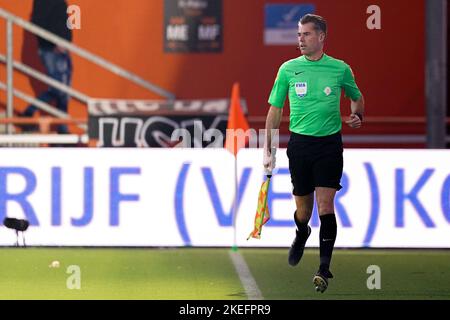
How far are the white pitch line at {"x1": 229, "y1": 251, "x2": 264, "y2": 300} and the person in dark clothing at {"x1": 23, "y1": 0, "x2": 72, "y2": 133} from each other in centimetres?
717

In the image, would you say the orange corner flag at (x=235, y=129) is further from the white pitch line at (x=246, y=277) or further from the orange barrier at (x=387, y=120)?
the orange barrier at (x=387, y=120)

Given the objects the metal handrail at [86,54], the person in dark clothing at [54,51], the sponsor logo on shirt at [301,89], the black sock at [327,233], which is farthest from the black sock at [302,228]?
the person in dark clothing at [54,51]

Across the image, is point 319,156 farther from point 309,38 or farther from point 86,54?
point 86,54

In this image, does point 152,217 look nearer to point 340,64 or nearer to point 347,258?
point 347,258

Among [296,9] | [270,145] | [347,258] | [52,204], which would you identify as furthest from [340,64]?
[296,9]

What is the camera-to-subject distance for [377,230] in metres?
13.8

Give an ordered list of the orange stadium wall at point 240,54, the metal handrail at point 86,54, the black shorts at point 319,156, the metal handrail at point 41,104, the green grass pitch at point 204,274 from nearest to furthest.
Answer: the black shorts at point 319,156
the green grass pitch at point 204,274
the metal handrail at point 86,54
the metal handrail at point 41,104
the orange stadium wall at point 240,54

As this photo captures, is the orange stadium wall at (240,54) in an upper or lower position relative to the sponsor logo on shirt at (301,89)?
upper

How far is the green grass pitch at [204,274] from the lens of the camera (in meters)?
10.6

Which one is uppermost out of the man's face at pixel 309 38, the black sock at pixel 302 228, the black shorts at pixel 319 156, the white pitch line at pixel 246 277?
the man's face at pixel 309 38

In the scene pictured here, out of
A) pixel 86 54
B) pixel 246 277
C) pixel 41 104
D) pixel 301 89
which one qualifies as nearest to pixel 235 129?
pixel 246 277

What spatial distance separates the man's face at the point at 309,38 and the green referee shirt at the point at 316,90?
12cm

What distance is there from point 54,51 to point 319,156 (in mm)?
10667

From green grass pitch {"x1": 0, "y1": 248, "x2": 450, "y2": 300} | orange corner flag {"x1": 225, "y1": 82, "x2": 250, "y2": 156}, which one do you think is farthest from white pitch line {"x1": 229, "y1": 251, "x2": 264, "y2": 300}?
orange corner flag {"x1": 225, "y1": 82, "x2": 250, "y2": 156}
